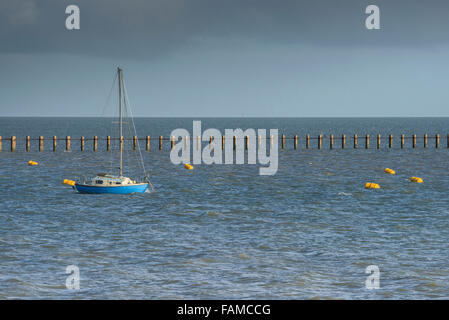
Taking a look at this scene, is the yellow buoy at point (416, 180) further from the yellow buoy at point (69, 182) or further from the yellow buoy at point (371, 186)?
the yellow buoy at point (69, 182)

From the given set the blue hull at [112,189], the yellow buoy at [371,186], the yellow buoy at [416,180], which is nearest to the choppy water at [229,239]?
the blue hull at [112,189]

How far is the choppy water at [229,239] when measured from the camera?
20.8 meters

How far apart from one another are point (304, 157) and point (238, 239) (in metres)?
56.3

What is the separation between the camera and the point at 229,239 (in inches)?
1126

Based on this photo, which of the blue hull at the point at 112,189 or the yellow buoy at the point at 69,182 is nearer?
the blue hull at the point at 112,189

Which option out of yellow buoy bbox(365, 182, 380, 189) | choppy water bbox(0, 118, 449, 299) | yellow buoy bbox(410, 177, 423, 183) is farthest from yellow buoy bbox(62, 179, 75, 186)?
yellow buoy bbox(410, 177, 423, 183)

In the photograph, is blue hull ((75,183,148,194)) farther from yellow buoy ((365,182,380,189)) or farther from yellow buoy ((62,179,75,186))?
yellow buoy ((365,182,380,189))

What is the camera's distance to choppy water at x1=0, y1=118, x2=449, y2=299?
20.8 m

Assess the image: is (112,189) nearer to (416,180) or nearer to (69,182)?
(69,182)

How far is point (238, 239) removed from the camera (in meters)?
28.6

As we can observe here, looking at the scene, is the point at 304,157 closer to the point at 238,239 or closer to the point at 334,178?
the point at 334,178

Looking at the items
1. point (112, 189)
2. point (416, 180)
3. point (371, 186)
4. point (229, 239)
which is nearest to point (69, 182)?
point (112, 189)

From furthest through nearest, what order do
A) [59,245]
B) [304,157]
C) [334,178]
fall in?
[304,157]
[334,178]
[59,245]
